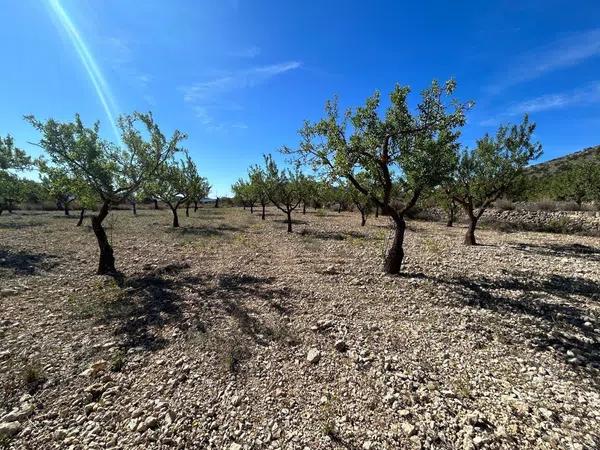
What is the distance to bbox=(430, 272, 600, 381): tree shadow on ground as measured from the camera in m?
6.75

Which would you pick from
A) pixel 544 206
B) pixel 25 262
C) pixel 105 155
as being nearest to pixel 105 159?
pixel 105 155

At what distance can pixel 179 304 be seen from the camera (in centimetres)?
986

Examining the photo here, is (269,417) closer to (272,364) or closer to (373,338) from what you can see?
(272,364)

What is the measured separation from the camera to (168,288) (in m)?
11.5

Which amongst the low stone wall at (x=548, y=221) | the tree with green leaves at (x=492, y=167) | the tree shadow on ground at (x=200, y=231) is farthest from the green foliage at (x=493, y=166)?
the tree shadow on ground at (x=200, y=231)

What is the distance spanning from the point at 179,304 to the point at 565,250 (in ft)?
81.1

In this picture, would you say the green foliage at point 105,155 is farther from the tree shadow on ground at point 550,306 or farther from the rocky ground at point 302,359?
the tree shadow on ground at point 550,306

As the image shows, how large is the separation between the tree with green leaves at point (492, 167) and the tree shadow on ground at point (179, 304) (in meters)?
15.6

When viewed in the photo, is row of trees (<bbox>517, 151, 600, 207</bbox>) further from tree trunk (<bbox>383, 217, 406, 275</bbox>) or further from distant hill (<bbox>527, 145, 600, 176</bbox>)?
distant hill (<bbox>527, 145, 600, 176</bbox>)

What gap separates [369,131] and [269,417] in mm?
10468

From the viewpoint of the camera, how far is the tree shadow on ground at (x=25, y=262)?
13.4 meters

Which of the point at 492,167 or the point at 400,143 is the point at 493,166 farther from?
the point at 400,143

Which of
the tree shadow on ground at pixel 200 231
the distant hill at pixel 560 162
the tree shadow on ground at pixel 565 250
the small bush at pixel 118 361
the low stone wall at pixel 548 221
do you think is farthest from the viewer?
the distant hill at pixel 560 162

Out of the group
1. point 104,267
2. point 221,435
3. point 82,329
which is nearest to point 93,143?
point 104,267
